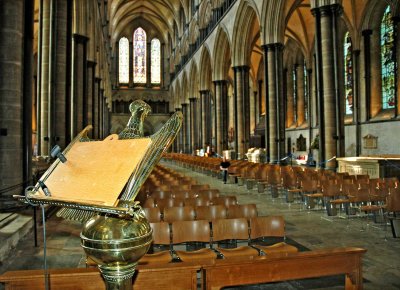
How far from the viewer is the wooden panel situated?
1.94 meters

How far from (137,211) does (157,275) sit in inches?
32.3

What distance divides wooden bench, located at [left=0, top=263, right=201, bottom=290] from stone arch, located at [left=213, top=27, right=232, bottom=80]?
2662 centimetres

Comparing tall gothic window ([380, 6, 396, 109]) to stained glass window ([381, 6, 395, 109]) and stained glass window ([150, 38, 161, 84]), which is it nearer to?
stained glass window ([381, 6, 395, 109])

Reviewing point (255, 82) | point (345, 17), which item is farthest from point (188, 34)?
point (345, 17)

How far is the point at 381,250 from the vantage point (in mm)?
4855

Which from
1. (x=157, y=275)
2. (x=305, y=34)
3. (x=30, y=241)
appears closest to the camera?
(x=157, y=275)

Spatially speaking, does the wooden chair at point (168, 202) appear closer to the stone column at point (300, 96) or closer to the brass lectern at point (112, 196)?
the brass lectern at point (112, 196)

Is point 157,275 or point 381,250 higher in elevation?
point 157,275

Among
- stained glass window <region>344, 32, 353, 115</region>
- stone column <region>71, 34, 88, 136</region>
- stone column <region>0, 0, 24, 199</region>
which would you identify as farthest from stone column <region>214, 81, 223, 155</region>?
stone column <region>0, 0, 24, 199</region>

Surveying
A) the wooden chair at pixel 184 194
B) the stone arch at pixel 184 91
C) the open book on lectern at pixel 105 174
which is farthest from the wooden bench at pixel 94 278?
the stone arch at pixel 184 91

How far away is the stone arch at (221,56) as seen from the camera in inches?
1102

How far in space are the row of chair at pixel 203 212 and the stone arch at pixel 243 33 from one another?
63.4ft

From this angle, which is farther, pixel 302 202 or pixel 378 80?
pixel 378 80

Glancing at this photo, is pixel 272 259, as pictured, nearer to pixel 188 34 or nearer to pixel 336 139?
pixel 336 139
